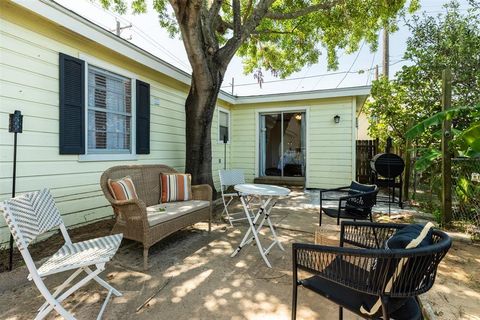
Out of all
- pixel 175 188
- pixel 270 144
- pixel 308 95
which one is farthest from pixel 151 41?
pixel 175 188

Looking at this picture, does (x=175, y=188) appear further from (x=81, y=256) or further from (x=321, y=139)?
(x=321, y=139)

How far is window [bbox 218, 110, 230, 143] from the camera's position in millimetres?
8062

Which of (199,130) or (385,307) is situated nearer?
(385,307)

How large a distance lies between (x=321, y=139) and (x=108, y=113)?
5.77 metres

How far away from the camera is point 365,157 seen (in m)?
8.11

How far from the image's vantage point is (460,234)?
3.68 meters

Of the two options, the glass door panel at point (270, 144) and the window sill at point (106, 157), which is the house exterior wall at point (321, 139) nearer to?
the glass door panel at point (270, 144)

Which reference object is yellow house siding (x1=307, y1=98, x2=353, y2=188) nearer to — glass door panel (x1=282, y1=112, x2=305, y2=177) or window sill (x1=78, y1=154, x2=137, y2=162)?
glass door panel (x1=282, y1=112, x2=305, y2=177)

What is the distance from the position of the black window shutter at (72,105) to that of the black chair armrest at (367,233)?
379 cm

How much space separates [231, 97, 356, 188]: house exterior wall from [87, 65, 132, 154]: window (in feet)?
14.3

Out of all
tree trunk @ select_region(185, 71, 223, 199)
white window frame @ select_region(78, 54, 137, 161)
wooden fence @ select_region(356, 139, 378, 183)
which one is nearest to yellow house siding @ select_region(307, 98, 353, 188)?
wooden fence @ select_region(356, 139, 378, 183)

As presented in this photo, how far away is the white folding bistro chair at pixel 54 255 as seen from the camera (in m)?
1.64

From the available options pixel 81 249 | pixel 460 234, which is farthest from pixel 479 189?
pixel 81 249

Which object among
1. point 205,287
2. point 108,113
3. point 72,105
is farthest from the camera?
point 108,113
